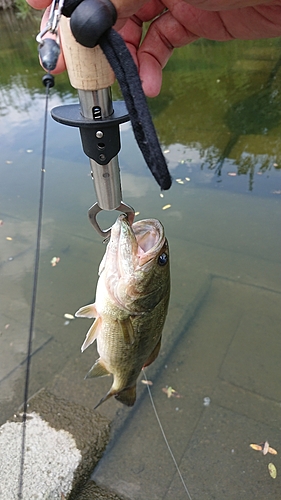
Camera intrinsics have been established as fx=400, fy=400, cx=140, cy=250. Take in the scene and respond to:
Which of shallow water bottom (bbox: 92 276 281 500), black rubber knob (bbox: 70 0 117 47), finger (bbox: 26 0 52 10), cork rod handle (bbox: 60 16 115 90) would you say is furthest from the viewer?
shallow water bottom (bbox: 92 276 281 500)

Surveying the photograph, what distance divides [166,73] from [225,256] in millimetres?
6890

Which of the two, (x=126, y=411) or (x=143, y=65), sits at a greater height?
(x=143, y=65)

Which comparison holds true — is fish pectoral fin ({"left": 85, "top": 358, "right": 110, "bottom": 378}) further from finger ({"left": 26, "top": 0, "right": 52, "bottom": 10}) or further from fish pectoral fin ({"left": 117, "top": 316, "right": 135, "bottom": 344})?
finger ({"left": 26, "top": 0, "right": 52, "bottom": 10})

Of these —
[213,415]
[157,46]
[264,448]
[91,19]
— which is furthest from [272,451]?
[91,19]

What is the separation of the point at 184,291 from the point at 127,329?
237 centimetres

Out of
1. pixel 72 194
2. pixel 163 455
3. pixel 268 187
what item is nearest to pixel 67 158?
pixel 72 194

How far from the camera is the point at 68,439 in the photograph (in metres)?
2.84

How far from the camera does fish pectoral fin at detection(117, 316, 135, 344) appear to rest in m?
1.81

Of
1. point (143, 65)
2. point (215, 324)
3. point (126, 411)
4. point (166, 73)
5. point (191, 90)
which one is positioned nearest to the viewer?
point (143, 65)

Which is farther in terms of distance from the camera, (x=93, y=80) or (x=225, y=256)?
(x=225, y=256)

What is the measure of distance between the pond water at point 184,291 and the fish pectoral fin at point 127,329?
153 cm

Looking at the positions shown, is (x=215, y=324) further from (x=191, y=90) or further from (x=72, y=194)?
(x=191, y=90)

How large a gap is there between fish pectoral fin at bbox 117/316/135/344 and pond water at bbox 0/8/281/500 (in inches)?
60.1

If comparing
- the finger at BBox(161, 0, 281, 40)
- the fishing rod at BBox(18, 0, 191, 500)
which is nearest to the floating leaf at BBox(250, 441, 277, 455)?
the fishing rod at BBox(18, 0, 191, 500)
